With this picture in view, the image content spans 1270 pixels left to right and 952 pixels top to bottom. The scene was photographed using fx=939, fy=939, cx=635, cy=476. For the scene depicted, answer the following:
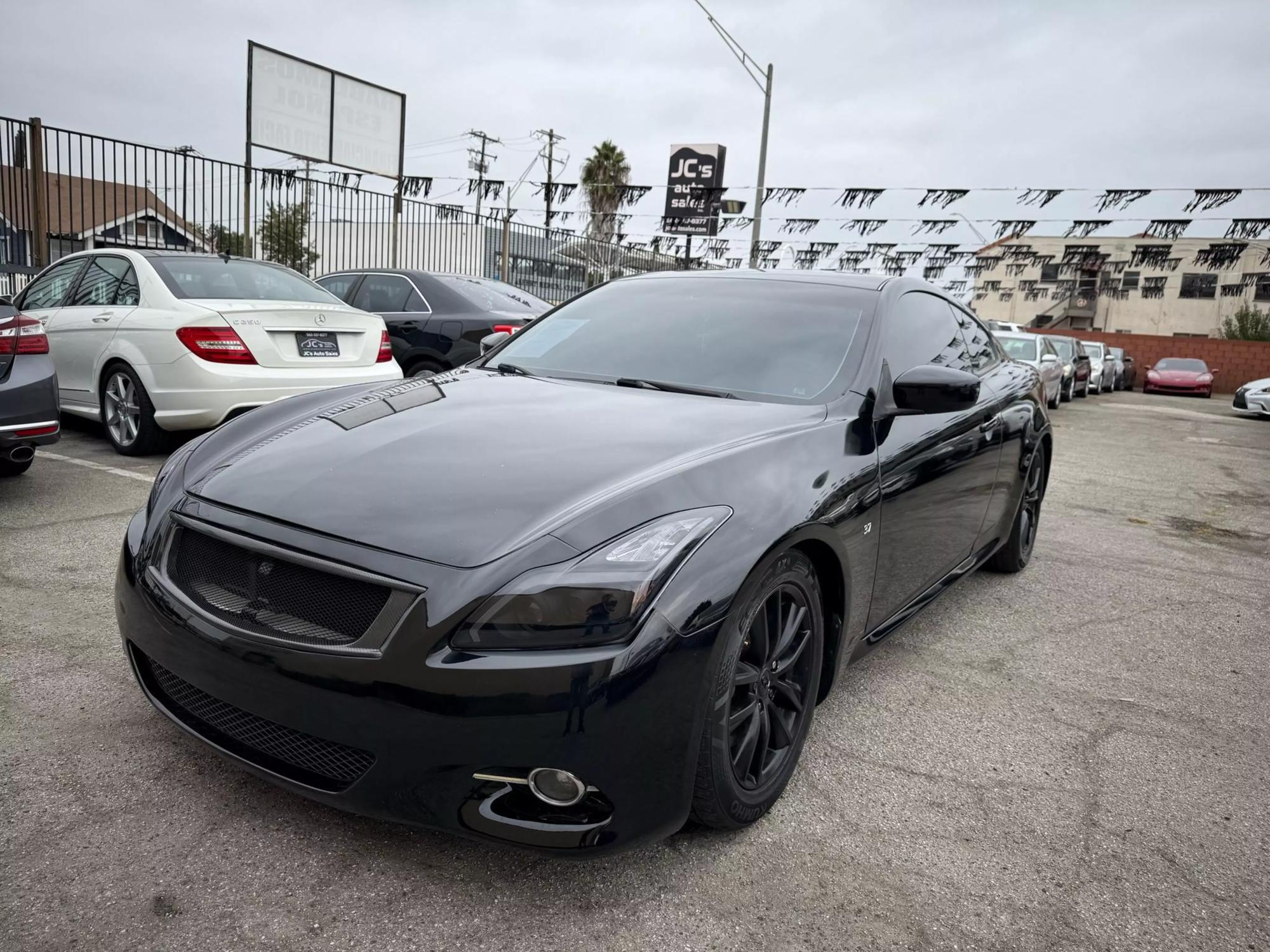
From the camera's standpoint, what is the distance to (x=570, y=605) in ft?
6.07

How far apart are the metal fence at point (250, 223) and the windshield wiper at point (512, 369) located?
20.6 feet

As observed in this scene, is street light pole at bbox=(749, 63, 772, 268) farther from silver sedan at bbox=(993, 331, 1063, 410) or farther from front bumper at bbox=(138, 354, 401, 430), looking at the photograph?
front bumper at bbox=(138, 354, 401, 430)

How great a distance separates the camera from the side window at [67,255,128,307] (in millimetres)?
6629

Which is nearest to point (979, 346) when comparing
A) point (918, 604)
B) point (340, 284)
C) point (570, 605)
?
point (918, 604)

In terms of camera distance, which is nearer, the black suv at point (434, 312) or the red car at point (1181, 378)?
the black suv at point (434, 312)

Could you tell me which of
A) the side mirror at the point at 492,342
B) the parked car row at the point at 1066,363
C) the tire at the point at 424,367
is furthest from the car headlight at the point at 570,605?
the parked car row at the point at 1066,363

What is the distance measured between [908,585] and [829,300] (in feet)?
3.41

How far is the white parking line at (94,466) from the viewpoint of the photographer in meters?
5.71

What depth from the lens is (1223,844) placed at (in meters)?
2.42

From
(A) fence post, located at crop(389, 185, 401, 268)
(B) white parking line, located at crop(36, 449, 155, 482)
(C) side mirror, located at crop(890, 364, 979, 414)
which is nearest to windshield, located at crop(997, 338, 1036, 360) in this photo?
(A) fence post, located at crop(389, 185, 401, 268)

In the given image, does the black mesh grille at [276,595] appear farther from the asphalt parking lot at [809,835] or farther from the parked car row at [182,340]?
the parked car row at [182,340]

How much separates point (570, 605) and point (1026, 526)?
3.81 meters

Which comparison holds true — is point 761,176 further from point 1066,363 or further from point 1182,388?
point 1182,388

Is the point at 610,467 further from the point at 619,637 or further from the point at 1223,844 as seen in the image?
the point at 1223,844
